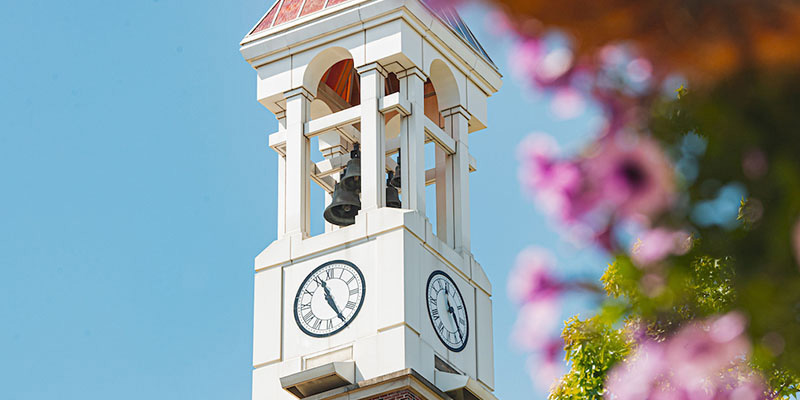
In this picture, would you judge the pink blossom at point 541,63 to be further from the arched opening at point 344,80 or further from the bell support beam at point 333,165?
the arched opening at point 344,80

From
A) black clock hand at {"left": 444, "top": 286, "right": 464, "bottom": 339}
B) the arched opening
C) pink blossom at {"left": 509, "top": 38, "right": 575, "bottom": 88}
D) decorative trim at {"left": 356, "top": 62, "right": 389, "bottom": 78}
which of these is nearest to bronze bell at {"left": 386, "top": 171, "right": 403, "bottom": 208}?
black clock hand at {"left": 444, "top": 286, "right": 464, "bottom": 339}

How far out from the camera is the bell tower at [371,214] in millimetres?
20828

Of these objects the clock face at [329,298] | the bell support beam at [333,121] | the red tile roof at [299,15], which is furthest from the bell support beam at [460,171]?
the clock face at [329,298]

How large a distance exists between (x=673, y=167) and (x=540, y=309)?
56cm

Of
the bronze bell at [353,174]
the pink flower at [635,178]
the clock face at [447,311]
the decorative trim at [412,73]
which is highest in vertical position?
the decorative trim at [412,73]

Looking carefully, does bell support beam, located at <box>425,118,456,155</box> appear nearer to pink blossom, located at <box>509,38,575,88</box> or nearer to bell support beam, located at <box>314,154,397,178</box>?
bell support beam, located at <box>314,154,397,178</box>

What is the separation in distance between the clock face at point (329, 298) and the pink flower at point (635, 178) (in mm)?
18125

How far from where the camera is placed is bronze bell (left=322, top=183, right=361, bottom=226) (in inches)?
889

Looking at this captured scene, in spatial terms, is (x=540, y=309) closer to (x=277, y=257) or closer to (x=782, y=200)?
(x=782, y=200)

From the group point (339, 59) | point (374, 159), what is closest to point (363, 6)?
point (339, 59)

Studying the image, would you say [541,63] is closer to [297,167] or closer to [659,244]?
[659,244]

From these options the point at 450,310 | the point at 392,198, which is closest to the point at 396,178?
the point at 392,198

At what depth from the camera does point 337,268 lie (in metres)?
21.7

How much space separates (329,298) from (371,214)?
141 cm
